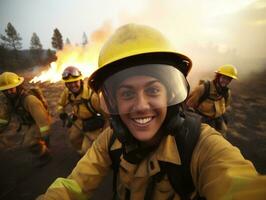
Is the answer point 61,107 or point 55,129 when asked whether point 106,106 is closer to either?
point 61,107

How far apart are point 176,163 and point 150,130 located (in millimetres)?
308

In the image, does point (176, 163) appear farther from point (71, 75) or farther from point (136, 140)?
point (71, 75)

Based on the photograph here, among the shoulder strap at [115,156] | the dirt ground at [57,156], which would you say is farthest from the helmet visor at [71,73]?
the shoulder strap at [115,156]

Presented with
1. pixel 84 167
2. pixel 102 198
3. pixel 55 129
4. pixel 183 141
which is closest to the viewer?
pixel 183 141

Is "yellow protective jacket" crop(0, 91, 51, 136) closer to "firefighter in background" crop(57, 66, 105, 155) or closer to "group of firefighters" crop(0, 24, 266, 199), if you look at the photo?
"firefighter in background" crop(57, 66, 105, 155)

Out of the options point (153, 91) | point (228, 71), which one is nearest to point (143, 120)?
point (153, 91)

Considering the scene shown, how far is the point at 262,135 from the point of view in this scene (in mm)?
6926

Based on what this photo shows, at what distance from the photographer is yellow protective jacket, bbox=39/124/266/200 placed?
1056 millimetres

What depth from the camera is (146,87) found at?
4.93 feet

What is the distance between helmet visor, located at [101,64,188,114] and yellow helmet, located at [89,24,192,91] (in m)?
0.05

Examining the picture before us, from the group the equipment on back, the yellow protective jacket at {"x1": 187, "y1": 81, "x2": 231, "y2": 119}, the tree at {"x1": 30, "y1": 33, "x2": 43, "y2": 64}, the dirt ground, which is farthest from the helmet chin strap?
the tree at {"x1": 30, "y1": 33, "x2": 43, "y2": 64}

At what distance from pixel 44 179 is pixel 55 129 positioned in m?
3.49

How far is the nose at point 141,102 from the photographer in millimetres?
1465

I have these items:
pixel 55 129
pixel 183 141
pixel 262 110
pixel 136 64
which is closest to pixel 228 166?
pixel 183 141
